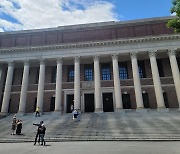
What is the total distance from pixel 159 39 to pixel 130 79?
27.0 feet

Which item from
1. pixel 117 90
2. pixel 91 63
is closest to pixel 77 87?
pixel 117 90

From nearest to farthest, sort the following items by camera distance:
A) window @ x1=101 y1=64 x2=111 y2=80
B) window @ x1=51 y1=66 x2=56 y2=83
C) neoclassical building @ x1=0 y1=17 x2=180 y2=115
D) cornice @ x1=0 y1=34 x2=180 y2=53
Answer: cornice @ x1=0 y1=34 x2=180 y2=53, neoclassical building @ x1=0 y1=17 x2=180 y2=115, window @ x1=101 y1=64 x2=111 y2=80, window @ x1=51 y1=66 x2=56 y2=83

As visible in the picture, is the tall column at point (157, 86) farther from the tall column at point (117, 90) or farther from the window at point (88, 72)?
the window at point (88, 72)

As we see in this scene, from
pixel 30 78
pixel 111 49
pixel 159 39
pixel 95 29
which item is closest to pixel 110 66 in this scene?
pixel 111 49

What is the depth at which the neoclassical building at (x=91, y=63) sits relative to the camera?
2670cm

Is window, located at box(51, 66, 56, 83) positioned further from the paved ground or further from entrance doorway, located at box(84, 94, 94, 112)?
the paved ground

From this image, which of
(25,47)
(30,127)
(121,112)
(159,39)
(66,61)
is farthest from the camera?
(66,61)

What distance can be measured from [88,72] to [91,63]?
1.85 meters

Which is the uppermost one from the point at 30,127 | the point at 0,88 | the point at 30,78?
the point at 30,78

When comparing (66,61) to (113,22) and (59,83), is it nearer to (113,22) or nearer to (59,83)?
(59,83)

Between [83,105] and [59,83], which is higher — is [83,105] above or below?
below

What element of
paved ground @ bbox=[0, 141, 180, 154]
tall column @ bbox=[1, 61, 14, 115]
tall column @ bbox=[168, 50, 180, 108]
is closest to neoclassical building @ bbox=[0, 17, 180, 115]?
tall column @ bbox=[1, 61, 14, 115]

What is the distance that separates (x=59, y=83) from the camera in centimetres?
2703

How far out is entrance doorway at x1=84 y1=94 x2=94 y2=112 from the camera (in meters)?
29.6
